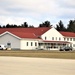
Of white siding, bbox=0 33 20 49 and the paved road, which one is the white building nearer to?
white siding, bbox=0 33 20 49

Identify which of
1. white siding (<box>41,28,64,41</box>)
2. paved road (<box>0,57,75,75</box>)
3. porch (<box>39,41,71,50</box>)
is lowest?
paved road (<box>0,57,75,75</box>)

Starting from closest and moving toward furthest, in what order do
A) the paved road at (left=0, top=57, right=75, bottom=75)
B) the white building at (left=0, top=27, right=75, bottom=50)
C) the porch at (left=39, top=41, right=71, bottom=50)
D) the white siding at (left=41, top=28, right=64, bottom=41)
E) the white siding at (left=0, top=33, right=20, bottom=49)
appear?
the paved road at (left=0, top=57, right=75, bottom=75) < the white siding at (left=0, top=33, right=20, bottom=49) < the white building at (left=0, top=27, right=75, bottom=50) < the porch at (left=39, top=41, right=71, bottom=50) < the white siding at (left=41, top=28, right=64, bottom=41)

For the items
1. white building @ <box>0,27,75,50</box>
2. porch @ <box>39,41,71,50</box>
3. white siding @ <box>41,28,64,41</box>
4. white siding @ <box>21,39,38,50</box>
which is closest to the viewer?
white siding @ <box>21,39,38,50</box>

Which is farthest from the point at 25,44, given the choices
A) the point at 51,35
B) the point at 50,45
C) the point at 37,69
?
the point at 37,69

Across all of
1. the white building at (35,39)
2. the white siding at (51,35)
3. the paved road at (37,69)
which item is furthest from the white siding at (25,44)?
the paved road at (37,69)

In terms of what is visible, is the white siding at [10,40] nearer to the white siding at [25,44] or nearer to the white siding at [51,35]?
the white siding at [25,44]

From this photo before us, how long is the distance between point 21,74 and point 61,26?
151445mm

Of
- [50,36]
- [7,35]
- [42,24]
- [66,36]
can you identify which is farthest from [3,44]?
[42,24]

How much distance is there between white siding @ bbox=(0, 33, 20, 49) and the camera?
3248 inches

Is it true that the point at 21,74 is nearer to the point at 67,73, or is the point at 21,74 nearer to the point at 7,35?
the point at 67,73

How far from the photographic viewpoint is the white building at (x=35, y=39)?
272 ft

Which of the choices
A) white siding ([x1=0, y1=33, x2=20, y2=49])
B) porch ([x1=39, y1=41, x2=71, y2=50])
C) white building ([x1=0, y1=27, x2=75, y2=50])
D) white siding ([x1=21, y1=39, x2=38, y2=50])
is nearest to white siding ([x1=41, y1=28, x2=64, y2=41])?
white building ([x1=0, y1=27, x2=75, y2=50])

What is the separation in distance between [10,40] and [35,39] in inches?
281

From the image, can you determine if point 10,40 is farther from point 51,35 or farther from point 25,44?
point 51,35
